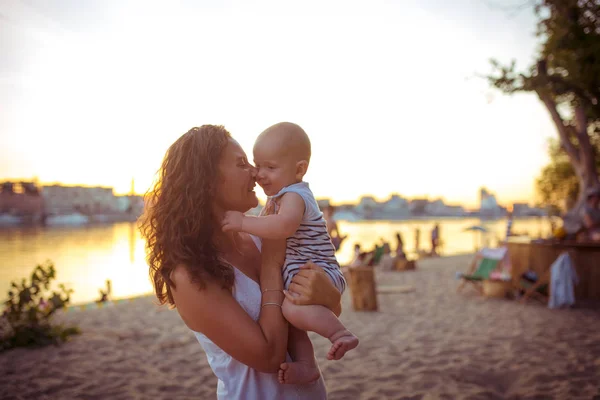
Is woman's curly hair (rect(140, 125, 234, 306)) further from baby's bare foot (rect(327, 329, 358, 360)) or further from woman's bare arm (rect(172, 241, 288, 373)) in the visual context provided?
baby's bare foot (rect(327, 329, 358, 360))

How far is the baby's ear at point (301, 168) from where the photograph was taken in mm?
1928

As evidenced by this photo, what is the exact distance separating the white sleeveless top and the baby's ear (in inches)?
20.0

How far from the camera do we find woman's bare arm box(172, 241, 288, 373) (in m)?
1.53

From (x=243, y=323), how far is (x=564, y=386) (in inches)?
171

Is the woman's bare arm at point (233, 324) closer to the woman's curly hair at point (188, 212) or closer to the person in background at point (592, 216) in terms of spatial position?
the woman's curly hair at point (188, 212)

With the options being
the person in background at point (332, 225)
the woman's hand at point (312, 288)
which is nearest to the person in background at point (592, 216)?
the person in background at point (332, 225)

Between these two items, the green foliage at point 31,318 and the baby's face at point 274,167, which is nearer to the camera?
the baby's face at point 274,167

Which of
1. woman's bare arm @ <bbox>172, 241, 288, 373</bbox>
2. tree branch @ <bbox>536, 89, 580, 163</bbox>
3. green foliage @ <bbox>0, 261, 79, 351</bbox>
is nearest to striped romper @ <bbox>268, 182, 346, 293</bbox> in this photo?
woman's bare arm @ <bbox>172, 241, 288, 373</bbox>

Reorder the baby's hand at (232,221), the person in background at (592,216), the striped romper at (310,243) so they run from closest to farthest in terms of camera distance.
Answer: the baby's hand at (232,221) → the striped romper at (310,243) → the person in background at (592,216)

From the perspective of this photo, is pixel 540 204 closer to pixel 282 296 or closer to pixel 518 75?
pixel 518 75

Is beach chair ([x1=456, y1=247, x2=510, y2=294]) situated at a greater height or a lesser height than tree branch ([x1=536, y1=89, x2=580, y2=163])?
lesser

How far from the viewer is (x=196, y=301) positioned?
5.07ft

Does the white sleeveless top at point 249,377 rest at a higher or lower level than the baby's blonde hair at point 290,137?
lower

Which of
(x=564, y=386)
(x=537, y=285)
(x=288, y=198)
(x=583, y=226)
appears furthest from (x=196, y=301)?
(x=583, y=226)
